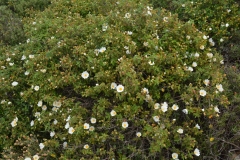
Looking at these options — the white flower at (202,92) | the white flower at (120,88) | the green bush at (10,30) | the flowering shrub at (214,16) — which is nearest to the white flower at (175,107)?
the white flower at (202,92)

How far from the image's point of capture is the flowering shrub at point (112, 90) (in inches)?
104

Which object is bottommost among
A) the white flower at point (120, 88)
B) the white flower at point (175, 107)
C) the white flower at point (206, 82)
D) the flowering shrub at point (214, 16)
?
the white flower at point (175, 107)

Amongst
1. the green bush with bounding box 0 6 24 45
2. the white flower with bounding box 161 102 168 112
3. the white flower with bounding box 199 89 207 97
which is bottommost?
the green bush with bounding box 0 6 24 45

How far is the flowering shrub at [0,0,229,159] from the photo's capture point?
2.64 meters

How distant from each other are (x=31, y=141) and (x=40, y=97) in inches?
18.7

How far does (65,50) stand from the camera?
3176 mm

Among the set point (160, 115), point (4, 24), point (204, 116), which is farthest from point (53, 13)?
point (204, 116)

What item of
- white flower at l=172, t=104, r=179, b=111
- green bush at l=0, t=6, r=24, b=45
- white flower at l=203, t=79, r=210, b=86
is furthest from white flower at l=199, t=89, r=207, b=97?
green bush at l=0, t=6, r=24, b=45

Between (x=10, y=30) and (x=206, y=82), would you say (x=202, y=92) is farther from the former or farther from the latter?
(x=10, y=30)

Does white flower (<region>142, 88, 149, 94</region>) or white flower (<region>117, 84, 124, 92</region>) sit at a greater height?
white flower (<region>142, 88, 149, 94</region>)

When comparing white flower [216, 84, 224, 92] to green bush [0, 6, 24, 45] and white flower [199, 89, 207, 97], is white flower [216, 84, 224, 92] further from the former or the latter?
green bush [0, 6, 24, 45]

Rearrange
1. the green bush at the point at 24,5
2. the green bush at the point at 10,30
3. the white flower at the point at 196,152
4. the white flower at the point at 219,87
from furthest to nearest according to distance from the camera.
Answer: the green bush at the point at 24,5 < the green bush at the point at 10,30 < the white flower at the point at 219,87 < the white flower at the point at 196,152

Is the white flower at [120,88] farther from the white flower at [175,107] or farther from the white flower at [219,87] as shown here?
the white flower at [219,87]

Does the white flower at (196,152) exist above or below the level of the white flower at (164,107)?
below
